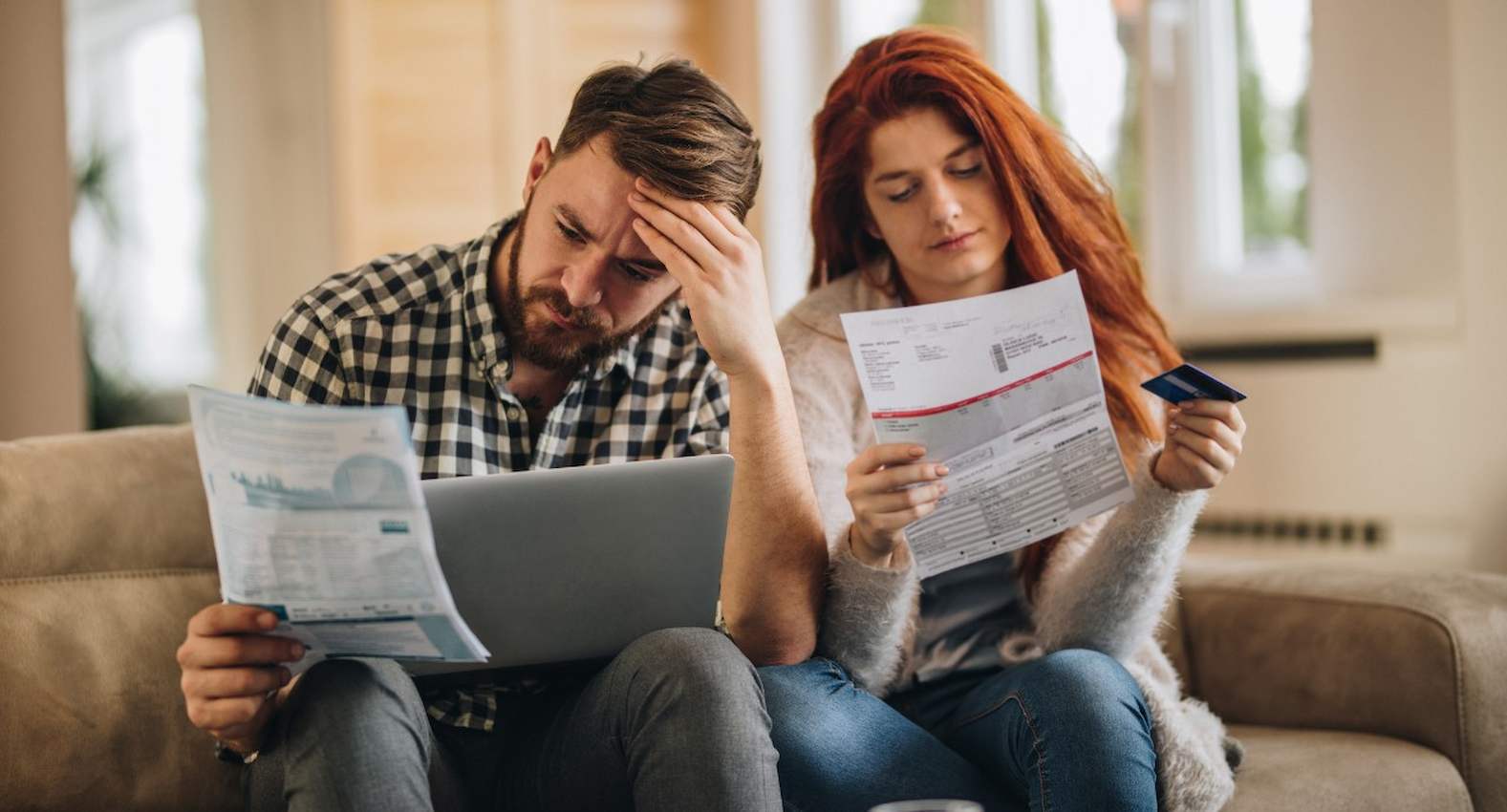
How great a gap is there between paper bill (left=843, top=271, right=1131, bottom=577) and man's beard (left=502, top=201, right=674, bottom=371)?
0.30m

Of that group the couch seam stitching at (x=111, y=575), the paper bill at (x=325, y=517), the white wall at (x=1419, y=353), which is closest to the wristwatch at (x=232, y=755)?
the paper bill at (x=325, y=517)

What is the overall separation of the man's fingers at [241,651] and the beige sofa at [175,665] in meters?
0.41

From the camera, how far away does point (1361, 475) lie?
2225mm

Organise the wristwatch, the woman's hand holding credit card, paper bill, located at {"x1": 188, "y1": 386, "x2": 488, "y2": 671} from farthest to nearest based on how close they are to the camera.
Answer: the woman's hand holding credit card → the wristwatch → paper bill, located at {"x1": 188, "y1": 386, "x2": 488, "y2": 671}

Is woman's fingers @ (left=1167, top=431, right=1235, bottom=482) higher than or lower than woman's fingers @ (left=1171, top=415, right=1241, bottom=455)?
lower

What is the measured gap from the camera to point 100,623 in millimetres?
1434

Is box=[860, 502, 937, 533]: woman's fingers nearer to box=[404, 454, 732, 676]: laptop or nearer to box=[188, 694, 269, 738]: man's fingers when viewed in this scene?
box=[404, 454, 732, 676]: laptop

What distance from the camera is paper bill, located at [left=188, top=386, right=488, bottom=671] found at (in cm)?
93

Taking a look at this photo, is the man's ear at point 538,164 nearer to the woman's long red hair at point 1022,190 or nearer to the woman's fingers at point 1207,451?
the woman's long red hair at point 1022,190

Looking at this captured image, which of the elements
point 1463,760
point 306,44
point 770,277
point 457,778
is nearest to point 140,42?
point 306,44

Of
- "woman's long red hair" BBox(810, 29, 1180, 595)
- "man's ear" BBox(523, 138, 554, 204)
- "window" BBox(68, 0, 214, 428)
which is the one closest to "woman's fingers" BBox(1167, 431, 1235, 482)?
"woman's long red hair" BBox(810, 29, 1180, 595)

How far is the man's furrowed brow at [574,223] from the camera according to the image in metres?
1.37

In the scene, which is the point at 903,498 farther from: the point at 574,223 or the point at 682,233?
the point at 574,223

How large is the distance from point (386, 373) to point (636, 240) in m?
0.29
